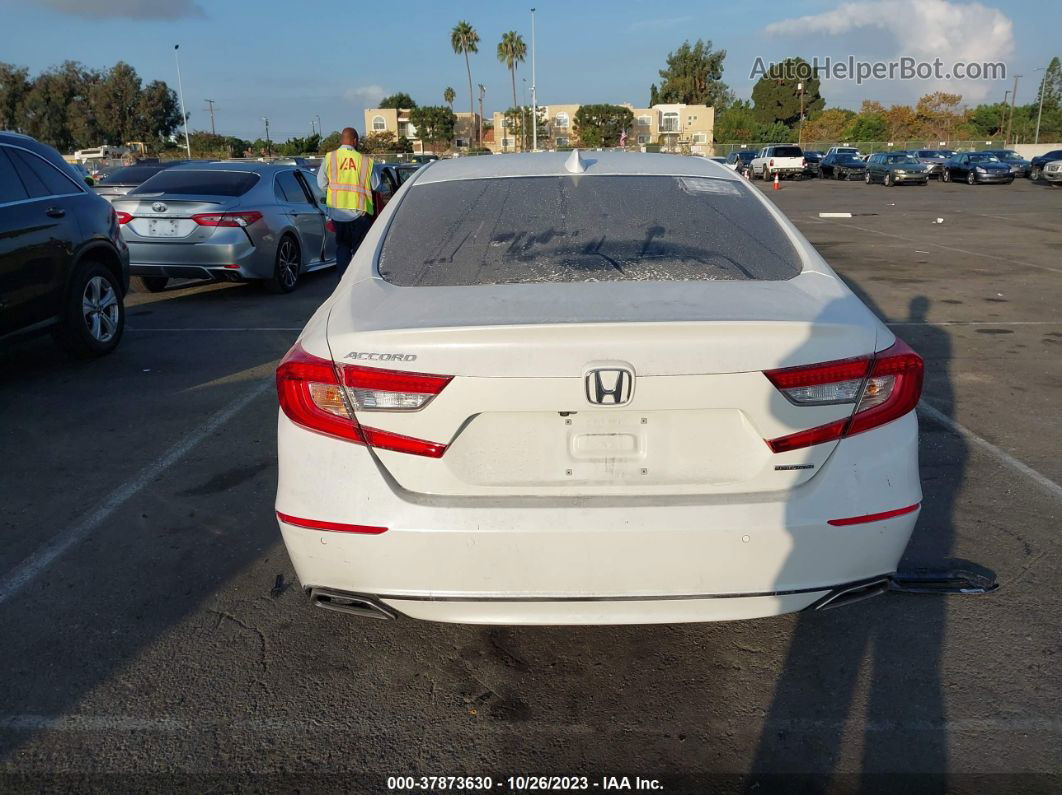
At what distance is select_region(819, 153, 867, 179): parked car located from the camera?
153 ft

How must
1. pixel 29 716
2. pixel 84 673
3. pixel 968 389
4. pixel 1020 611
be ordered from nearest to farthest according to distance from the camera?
pixel 29 716, pixel 84 673, pixel 1020 611, pixel 968 389

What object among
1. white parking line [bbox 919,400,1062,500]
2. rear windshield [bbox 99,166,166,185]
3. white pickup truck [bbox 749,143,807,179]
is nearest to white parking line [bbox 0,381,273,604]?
white parking line [bbox 919,400,1062,500]

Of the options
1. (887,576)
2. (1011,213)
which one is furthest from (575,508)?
(1011,213)

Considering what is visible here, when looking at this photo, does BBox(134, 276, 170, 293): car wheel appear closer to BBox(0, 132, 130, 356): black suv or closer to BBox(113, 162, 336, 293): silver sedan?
BBox(113, 162, 336, 293): silver sedan

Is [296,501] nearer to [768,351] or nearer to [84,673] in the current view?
[84,673]

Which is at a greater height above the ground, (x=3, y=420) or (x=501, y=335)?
(x=501, y=335)

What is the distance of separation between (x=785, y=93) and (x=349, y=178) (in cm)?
11730

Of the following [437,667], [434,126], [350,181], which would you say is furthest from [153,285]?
[434,126]

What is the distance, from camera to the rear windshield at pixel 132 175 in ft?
53.7

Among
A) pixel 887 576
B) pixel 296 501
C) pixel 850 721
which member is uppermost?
pixel 296 501

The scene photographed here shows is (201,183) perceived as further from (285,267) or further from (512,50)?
(512,50)

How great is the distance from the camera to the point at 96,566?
3.84m

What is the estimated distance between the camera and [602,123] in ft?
358

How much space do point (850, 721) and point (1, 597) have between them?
3.24 metres
